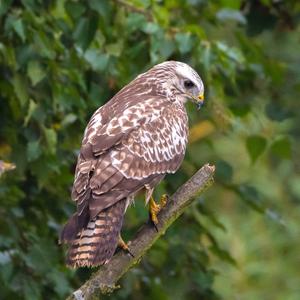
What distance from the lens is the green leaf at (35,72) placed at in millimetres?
7984

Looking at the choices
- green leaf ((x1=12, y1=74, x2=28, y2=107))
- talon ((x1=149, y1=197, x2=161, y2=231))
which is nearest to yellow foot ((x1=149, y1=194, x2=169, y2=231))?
talon ((x1=149, y1=197, x2=161, y2=231))

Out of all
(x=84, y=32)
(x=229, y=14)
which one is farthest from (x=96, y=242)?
(x=229, y=14)

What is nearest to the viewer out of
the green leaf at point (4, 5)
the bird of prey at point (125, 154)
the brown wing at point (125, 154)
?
the bird of prey at point (125, 154)

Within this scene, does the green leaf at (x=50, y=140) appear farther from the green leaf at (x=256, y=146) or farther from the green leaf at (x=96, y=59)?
the green leaf at (x=256, y=146)

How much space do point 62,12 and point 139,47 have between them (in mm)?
474

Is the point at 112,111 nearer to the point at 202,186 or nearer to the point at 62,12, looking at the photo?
the point at 202,186

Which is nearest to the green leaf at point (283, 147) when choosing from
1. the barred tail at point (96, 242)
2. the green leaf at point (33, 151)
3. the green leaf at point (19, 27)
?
the green leaf at point (33, 151)

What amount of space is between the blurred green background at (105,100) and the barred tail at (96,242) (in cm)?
137

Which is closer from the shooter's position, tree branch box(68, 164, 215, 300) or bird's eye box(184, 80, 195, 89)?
tree branch box(68, 164, 215, 300)

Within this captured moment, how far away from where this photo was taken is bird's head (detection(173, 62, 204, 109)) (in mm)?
7973

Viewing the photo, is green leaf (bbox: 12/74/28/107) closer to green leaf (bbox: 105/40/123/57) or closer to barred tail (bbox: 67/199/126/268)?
green leaf (bbox: 105/40/123/57)

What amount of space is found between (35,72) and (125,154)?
1177mm

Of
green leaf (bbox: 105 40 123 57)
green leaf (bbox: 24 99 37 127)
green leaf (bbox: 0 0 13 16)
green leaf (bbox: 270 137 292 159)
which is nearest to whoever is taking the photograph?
green leaf (bbox: 0 0 13 16)

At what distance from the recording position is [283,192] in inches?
568
